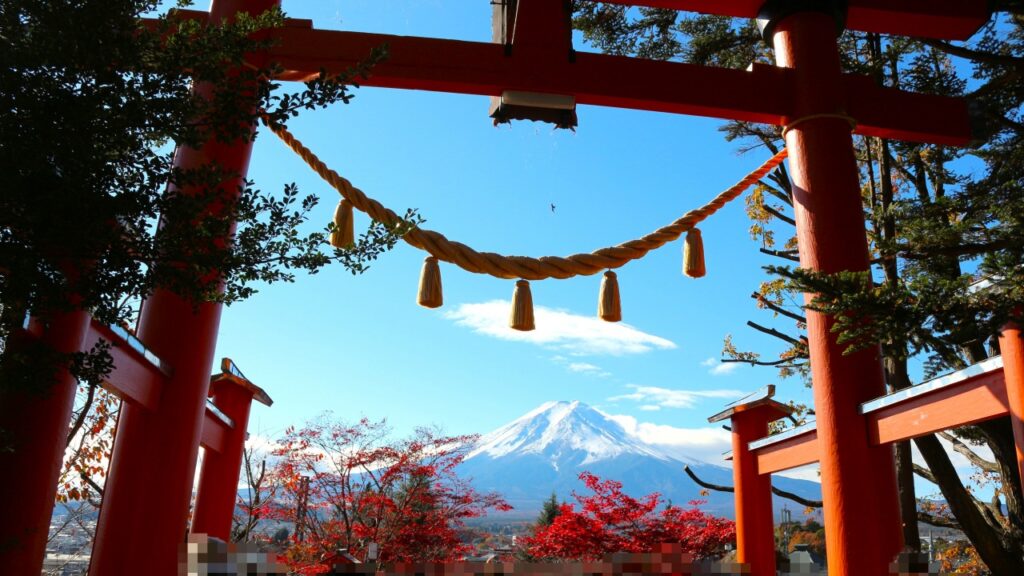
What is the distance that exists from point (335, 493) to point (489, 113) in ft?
18.8

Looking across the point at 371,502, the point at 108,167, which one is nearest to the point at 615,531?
the point at 371,502

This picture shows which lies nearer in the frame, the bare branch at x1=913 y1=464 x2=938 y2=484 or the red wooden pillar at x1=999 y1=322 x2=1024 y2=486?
the red wooden pillar at x1=999 y1=322 x2=1024 y2=486

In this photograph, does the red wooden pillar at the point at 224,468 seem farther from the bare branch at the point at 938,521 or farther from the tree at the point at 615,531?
the bare branch at the point at 938,521

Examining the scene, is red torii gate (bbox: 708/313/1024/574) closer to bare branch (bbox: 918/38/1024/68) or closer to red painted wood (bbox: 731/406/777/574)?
red painted wood (bbox: 731/406/777/574)

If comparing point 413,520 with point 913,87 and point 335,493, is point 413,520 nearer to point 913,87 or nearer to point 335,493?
point 335,493

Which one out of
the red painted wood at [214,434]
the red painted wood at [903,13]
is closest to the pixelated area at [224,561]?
the red painted wood at [214,434]

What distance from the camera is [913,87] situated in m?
5.32

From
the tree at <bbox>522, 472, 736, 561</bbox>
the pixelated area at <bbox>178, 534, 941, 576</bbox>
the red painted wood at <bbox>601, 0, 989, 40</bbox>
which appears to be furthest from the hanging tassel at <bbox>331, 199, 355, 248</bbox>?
the tree at <bbox>522, 472, 736, 561</bbox>

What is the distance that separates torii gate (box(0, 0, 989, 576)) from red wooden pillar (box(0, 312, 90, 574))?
107cm

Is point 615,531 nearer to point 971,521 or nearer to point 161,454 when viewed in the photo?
point 971,521

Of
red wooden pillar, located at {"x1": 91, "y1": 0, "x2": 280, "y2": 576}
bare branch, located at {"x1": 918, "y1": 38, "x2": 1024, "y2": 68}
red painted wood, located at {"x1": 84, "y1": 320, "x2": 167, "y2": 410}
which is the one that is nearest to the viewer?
red painted wood, located at {"x1": 84, "y1": 320, "x2": 167, "y2": 410}

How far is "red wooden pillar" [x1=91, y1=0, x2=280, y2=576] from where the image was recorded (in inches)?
118

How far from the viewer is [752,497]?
14.2ft

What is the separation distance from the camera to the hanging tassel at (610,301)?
4.03 m
